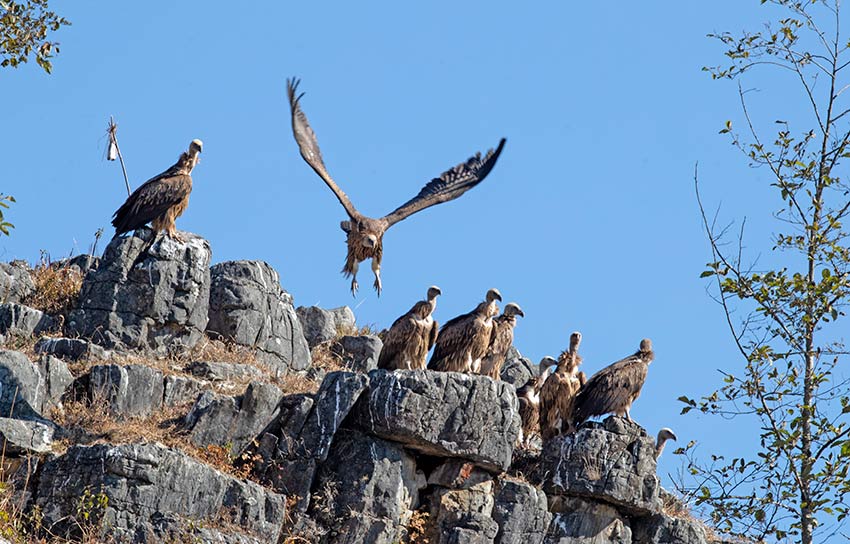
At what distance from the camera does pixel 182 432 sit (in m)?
21.3

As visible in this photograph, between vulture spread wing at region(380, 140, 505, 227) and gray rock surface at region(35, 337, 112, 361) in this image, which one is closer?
gray rock surface at region(35, 337, 112, 361)

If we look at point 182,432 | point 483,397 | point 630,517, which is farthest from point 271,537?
point 630,517

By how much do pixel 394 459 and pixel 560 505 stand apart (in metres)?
2.42

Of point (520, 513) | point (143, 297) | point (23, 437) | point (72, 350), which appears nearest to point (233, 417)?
point (23, 437)

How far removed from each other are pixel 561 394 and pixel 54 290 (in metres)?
7.79

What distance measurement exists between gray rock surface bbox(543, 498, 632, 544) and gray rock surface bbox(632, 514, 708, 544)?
247 millimetres

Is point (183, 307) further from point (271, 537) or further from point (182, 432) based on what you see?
point (271, 537)

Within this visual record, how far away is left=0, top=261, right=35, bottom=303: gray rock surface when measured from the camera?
84.7 feet

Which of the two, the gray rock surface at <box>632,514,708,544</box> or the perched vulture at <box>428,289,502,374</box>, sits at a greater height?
the perched vulture at <box>428,289,502,374</box>

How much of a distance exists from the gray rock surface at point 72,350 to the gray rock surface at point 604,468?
6.20 meters

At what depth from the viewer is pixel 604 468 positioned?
22.6m

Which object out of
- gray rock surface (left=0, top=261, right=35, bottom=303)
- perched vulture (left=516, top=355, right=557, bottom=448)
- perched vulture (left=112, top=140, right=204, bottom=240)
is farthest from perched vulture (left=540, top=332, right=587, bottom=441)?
gray rock surface (left=0, top=261, right=35, bottom=303)

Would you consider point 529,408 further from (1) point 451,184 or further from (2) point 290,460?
(1) point 451,184

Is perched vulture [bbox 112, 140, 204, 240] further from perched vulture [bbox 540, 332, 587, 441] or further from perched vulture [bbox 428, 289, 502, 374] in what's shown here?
perched vulture [bbox 540, 332, 587, 441]
